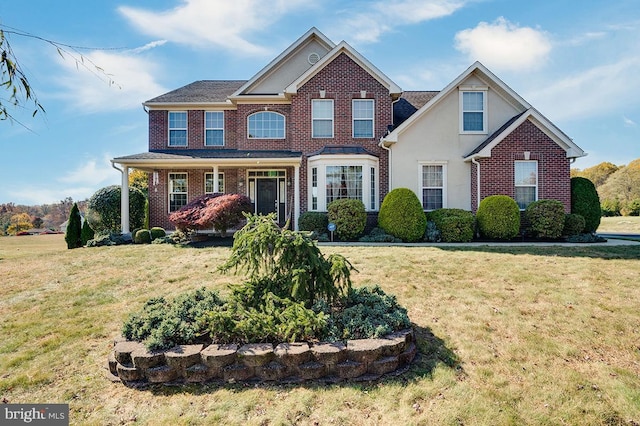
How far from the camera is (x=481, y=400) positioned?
10.9 ft

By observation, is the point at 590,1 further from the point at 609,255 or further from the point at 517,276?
the point at 517,276

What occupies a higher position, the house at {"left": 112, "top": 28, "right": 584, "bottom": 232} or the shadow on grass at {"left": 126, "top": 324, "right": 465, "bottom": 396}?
the house at {"left": 112, "top": 28, "right": 584, "bottom": 232}

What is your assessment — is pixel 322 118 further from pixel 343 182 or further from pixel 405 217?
pixel 405 217

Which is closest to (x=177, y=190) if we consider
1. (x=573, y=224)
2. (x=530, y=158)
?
(x=530, y=158)

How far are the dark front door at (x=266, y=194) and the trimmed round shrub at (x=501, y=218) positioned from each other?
9046mm

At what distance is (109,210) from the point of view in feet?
51.1

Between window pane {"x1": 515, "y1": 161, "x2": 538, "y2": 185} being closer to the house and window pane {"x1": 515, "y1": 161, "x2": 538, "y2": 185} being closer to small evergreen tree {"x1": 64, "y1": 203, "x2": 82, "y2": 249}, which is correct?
the house

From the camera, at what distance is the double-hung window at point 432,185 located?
45.9 ft

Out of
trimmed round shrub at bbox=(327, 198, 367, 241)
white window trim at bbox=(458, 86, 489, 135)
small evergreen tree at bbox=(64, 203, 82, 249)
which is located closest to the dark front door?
trimmed round shrub at bbox=(327, 198, 367, 241)

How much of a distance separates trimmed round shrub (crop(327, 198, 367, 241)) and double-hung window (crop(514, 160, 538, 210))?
6035 millimetres

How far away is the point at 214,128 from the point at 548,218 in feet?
48.3

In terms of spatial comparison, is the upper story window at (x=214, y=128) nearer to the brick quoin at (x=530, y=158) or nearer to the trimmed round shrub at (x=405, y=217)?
the trimmed round shrub at (x=405, y=217)

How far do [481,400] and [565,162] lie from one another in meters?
12.9

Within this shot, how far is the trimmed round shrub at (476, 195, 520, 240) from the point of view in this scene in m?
11.9
